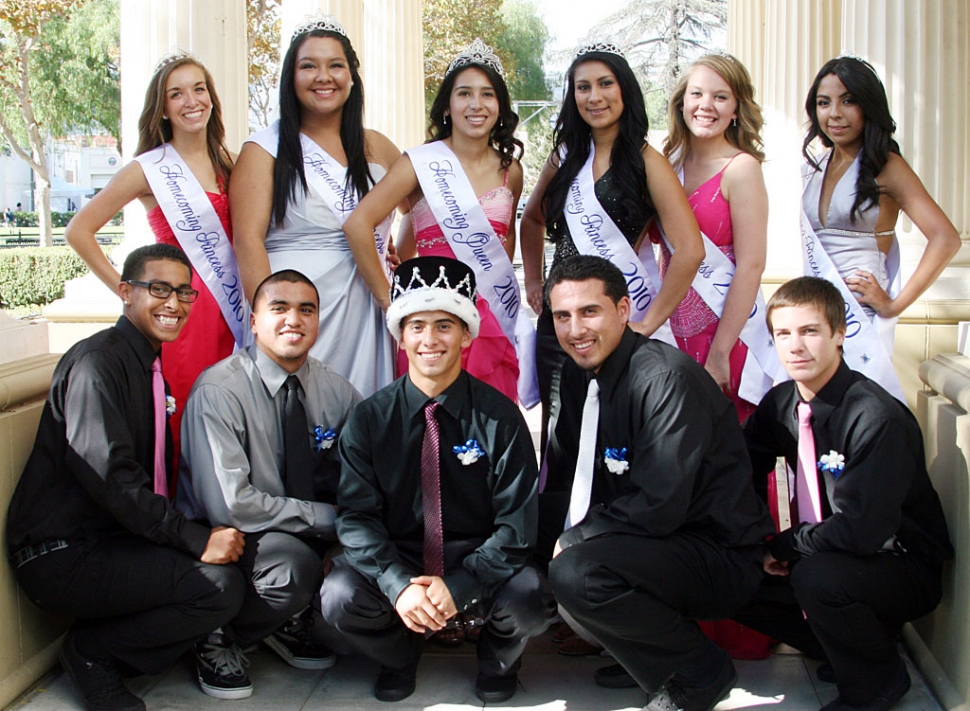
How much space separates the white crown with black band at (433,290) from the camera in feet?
10.8

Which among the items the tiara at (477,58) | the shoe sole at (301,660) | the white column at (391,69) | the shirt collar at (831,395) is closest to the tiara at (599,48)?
the tiara at (477,58)

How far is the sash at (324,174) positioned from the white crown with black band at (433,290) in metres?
0.67

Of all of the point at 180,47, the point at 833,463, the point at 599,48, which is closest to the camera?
the point at 833,463

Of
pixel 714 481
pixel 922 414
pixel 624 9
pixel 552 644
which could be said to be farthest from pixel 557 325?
pixel 624 9

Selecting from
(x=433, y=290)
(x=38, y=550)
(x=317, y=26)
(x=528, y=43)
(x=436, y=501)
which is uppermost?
(x=528, y=43)

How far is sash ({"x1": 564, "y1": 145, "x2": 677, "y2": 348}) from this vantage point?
3.85m

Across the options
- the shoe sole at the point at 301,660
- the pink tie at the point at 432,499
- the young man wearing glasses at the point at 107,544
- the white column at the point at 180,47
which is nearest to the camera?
the young man wearing glasses at the point at 107,544

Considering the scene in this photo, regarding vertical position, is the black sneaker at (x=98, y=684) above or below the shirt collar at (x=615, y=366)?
below

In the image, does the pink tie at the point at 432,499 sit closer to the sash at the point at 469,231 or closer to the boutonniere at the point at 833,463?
the sash at the point at 469,231

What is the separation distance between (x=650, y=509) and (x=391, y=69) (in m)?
7.90

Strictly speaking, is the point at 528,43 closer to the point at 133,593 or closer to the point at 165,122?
the point at 165,122

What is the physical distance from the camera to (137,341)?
3.36m

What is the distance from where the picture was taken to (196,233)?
4.17 metres

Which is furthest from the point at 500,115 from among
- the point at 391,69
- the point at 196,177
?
the point at 391,69
